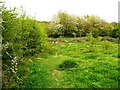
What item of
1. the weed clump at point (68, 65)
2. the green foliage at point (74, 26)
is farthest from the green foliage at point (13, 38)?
the green foliage at point (74, 26)

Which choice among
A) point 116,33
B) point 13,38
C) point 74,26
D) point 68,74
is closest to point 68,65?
point 68,74

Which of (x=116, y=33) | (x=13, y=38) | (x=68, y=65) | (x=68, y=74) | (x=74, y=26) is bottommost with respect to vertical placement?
(x=68, y=74)

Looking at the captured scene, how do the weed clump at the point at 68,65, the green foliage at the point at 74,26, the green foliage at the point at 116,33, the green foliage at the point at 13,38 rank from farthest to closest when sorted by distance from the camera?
the green foliage at the point at 74,26 < the green foliage at the point at 116,33 < the weed clump at the point at 68,65 < the green foliage at the point at 13,38

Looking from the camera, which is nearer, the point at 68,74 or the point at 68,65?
the point at 68,74

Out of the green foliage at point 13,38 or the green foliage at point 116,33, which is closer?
the green foliage at point 13,38

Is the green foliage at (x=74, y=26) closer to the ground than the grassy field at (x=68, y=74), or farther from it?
farther from it

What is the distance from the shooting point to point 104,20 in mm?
27438

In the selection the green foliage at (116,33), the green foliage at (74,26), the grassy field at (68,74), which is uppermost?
the green foliage at (74,26)

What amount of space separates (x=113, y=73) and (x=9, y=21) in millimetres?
3753

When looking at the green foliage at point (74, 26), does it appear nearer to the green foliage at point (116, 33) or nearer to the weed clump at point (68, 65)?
the green foliage at point (116, 33)

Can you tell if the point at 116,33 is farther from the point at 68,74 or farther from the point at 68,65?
the point at 68,74

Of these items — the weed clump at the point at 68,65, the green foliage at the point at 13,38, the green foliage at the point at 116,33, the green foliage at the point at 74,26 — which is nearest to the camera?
the green foliage at the point at 13,38

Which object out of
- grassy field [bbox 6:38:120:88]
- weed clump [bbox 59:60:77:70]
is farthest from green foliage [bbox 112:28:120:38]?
weed clump [bbox 59:60:77:70]

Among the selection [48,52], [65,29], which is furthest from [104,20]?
[48,52]
